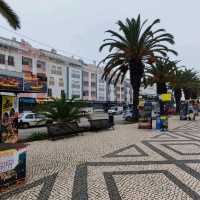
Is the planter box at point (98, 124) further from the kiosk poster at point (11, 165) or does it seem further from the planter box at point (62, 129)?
the kiosk poster at point (11, 165)

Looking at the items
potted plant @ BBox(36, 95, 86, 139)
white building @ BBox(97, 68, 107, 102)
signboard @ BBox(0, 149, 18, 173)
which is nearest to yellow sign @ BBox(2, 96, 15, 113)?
potted plant @ BBox(36, 95, 86, 139)

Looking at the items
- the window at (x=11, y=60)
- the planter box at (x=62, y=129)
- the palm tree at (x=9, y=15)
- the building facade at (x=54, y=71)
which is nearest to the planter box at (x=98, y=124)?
the planter box at (x=62, y=129)

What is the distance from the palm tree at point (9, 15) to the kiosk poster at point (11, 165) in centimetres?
622

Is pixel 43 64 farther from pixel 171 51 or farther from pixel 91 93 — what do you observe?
pixel 171 51

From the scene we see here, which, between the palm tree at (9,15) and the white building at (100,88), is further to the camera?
the white building at (100,88)

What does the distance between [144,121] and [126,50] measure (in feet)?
28.9

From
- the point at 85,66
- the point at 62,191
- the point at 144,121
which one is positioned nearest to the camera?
the point at 62,191

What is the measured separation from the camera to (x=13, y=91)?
13.8 meters

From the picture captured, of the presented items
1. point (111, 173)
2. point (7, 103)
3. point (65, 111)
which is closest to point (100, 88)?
point (65, 111)

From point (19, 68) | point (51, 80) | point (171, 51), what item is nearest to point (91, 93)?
point (51, 80)

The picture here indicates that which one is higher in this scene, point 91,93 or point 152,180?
point 91,93

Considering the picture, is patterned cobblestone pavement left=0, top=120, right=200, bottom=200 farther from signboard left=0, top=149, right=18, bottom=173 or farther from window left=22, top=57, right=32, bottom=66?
window left=22, top=57, right=32, bottom=66

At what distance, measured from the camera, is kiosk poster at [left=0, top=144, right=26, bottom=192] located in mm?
6921

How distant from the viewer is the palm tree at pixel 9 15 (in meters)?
11.8
